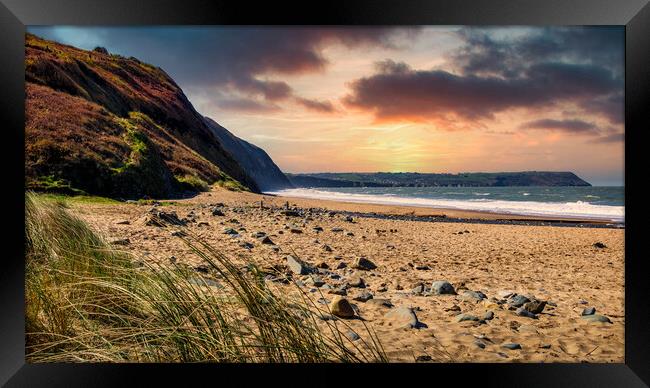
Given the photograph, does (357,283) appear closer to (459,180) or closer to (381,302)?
(381,302)

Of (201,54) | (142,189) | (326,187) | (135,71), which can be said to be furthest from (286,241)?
(326,187)

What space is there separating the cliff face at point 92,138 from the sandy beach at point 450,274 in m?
2.51

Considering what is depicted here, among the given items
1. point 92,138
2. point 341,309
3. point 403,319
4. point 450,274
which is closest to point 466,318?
point 403,319

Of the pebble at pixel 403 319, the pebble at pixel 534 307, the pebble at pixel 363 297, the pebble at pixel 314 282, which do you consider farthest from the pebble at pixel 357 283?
the pebble at pixel 534 307

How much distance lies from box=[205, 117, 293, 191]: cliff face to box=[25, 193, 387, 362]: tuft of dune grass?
44644 millimetres

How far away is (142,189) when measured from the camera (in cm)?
1364

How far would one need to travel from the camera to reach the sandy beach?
10.3 ft

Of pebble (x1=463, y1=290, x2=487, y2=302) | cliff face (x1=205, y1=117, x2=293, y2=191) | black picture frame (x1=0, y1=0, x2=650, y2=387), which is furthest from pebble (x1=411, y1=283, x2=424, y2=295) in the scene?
cliff face (x1=205, y1=117, x2=293, y2=191)

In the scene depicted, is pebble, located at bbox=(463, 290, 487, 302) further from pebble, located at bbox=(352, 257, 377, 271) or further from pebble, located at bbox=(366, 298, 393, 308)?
pebble, located at bbox=(352, 257, 377, 271)

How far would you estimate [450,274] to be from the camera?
595cm

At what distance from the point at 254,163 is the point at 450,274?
166 feet

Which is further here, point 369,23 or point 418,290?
point 418,290

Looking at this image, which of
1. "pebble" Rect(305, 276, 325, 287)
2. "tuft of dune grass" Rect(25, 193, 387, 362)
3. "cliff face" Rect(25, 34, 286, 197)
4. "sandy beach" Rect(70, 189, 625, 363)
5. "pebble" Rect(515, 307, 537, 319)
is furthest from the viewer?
"cliff face" Rect(25, 34, 286, 197)

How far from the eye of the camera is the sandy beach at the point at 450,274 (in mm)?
3131
